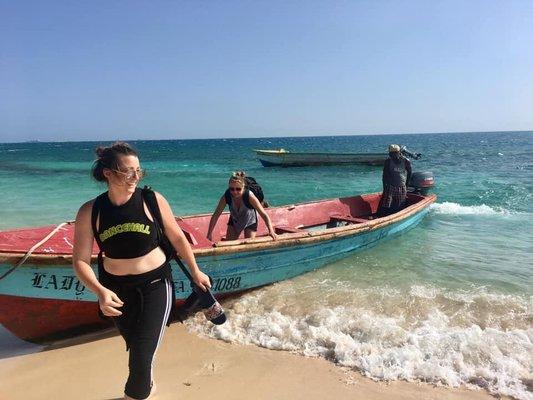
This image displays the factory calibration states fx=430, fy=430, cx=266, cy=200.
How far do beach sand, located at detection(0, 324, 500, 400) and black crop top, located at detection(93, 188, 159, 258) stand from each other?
184cm

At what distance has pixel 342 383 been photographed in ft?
13.2

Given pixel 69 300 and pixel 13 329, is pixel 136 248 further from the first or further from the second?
pixel 13 329

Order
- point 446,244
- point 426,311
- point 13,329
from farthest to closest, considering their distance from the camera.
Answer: point 446,244
point 426,311
point 13,329

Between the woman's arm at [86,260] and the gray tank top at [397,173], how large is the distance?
8715 mm

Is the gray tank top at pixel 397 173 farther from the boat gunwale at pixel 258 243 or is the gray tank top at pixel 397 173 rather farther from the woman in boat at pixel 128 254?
the woman in boat at pixel 128 254

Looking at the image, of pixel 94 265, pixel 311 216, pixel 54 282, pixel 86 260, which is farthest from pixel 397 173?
pixel 86 260

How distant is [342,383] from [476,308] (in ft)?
9.56

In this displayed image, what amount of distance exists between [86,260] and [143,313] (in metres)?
0.47

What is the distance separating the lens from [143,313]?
263 cm

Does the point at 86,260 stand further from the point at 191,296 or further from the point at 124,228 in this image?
the point at 191,296

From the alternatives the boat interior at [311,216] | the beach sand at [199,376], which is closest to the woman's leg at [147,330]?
the beach sand at [199,376]

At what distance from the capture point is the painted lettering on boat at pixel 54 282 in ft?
14.7

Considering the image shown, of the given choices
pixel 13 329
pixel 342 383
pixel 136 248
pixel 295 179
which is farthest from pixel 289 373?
pixel 295 179

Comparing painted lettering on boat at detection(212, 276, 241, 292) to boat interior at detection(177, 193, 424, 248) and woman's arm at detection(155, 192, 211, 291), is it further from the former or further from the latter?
woman's arm at detection(155, 192, 211, 291)
